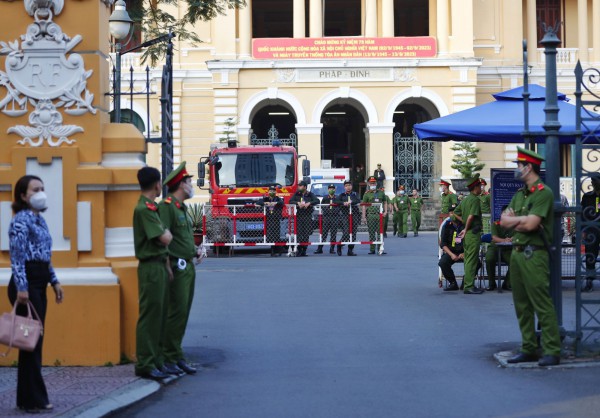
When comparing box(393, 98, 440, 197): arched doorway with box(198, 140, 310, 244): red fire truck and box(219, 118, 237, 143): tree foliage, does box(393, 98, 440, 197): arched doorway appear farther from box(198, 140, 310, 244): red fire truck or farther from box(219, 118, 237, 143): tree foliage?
box(198, 140, 310, 244): red fire truck

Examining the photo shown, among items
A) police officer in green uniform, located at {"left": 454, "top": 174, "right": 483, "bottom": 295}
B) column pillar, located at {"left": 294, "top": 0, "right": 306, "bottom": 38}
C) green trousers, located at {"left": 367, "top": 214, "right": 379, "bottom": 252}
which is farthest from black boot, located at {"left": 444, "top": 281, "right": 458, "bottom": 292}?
column pillar, located at {"left": 294, "top": 0, "right": 306, "bottom": 38}

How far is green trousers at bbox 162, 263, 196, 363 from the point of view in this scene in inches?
459

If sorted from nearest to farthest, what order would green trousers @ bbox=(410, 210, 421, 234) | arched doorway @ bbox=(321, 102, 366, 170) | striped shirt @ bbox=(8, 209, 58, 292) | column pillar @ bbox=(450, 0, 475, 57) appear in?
1. striped shirt @ bbox=(8, 209, 58, 292)
2. green trousers @ bbox=(410, 210, 421, 234)
3. column pillar @ bbox=(450, 0, 475, 57)
4. arched doorway @ bbox=(321, 102, 366, 170)

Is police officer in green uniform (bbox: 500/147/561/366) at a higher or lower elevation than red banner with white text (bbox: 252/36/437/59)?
lower

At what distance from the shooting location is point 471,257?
62.0ft

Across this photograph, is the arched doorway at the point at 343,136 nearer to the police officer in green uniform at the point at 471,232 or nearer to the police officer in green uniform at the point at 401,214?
the police officer in green uniform at the point at 401,214

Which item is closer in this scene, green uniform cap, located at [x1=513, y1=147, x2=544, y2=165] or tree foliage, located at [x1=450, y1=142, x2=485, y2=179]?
green uniform cap, located at [x1=513, y1=147, x2=544, y2=165]

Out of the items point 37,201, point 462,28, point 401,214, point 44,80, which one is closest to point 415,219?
point 401,214

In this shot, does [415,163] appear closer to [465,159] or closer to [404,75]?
[465,159]

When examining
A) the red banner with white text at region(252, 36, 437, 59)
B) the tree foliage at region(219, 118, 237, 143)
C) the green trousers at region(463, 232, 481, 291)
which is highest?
the red banner with white text at region(252, 36, 437, 59)

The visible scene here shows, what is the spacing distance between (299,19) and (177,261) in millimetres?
40928

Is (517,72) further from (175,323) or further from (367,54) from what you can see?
Result: (175,323)

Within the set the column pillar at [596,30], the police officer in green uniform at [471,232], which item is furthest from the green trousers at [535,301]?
the column pillar at [596,30]

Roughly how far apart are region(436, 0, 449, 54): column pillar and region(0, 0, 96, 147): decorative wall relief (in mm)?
39887
